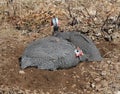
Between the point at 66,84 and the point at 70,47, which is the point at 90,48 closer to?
the point at 70,47

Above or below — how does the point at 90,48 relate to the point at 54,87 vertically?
above

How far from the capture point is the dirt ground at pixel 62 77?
511 cm

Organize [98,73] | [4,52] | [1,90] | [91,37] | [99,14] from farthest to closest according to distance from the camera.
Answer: [99,14]
[91,37]
[4,52]
[98,73]
[1,90]

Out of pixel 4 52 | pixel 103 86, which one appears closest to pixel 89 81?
pixel 103 86

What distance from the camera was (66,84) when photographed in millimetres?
5211

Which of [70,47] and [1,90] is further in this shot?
[70,47]

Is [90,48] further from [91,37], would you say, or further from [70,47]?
[91,37]

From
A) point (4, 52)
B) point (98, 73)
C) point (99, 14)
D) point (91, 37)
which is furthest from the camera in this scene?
point (99, 14)

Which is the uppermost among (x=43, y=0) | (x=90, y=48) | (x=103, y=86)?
(x=43, y=0)

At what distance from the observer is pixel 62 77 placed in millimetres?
5320

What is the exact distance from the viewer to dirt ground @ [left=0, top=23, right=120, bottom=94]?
511 centimetres

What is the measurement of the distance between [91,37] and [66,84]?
59.9 inches

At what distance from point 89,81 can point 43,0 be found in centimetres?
250

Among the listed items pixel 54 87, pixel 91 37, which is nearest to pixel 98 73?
pixel 54 87
